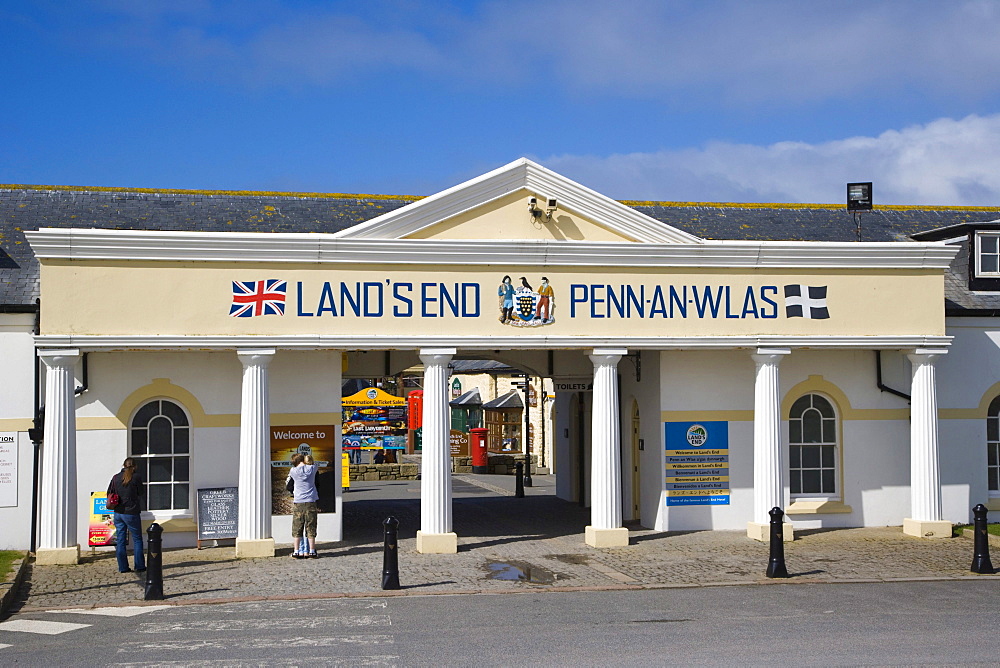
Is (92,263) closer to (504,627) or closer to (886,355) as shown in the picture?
(504,627)

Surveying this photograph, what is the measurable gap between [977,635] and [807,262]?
29.9ft

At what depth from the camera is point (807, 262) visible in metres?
18.8

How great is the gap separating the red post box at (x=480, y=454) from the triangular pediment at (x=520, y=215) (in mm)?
24896

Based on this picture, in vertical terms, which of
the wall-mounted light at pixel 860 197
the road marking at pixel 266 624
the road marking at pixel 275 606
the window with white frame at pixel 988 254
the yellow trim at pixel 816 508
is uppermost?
the wall-mounted light at pixel 860 197

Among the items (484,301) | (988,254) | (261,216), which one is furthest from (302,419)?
(988,254)

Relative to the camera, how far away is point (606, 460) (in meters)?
18.0

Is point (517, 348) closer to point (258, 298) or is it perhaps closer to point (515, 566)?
point (515, 566)

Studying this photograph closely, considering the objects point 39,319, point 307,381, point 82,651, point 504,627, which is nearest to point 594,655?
point 504,627

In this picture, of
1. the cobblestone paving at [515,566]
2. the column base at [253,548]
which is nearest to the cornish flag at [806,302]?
the cobblestone paving at [515,566]

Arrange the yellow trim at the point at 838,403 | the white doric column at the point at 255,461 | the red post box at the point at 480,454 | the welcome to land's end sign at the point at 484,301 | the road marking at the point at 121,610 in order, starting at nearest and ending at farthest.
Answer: the road marking at the point at 121,610, the welcome to land's end sign at the point at 484,301, the white doric column at the point at 255,461, the yellow trim at the point at 838,403, the red post box at the point at 480,454

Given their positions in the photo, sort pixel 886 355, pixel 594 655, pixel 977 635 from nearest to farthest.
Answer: pixel 594 655 → pixel 977 635 → pixel 886 355

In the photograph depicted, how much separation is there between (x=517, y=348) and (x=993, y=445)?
10073 mm

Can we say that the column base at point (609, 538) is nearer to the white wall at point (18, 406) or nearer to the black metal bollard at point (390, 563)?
the black metal bollard at point (390, 563)

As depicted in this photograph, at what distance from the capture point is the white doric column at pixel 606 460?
17.9m
